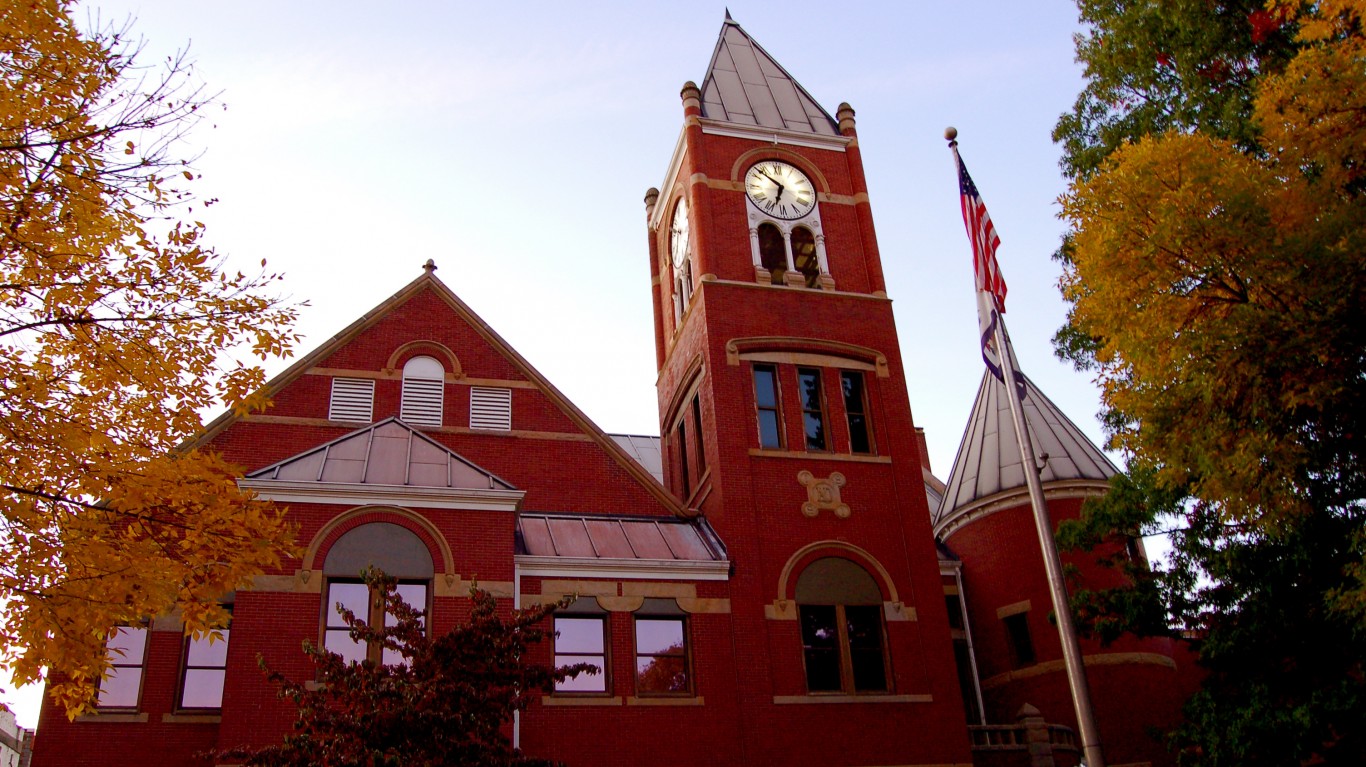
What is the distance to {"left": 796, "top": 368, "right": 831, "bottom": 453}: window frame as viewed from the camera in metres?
22.7

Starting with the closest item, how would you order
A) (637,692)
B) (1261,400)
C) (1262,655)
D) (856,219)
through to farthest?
(1261,400), (1262,655), (637,692), (856,219)

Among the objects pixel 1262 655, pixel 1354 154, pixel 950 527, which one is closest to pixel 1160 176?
pixel 1354 154

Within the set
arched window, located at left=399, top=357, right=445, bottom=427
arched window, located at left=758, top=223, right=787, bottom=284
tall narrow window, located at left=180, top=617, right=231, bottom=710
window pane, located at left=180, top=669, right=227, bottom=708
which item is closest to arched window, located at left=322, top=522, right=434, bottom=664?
tall narrow window, located at left=180, top=617, right=231, bottom=710

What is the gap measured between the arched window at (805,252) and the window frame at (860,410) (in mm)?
2783

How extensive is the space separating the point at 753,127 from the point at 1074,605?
13.8m

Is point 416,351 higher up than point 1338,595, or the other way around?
point 416,351

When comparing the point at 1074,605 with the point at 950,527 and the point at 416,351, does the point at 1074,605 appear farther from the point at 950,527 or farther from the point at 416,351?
the point at 416,351

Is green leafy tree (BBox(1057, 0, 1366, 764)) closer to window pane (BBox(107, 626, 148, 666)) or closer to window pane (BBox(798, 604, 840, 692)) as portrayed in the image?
window pane (BBox(798, 604, 840, 692))

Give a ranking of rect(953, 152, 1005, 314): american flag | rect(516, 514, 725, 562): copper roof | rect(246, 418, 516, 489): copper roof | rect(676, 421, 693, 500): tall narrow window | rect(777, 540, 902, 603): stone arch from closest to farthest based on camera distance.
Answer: rect(953, 152, 1005, 314): american flag
rect(246, 418, 516, 489): copper roof
rect(516, 514, 725, 562): copper roof
rect(777, 540, 902, 603): stone arch
rect(676, 421, 693, 500): tall narrow window

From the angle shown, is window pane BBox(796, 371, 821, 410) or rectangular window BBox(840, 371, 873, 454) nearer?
rectangular window BBox(840, 371, 873, 454)

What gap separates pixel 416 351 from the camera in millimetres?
23609

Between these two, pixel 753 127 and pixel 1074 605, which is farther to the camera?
pixel 753 127

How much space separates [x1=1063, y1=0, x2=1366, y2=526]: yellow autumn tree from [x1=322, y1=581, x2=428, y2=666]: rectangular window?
11485 millimetres

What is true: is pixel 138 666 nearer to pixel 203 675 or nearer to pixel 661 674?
pixel 203 675
